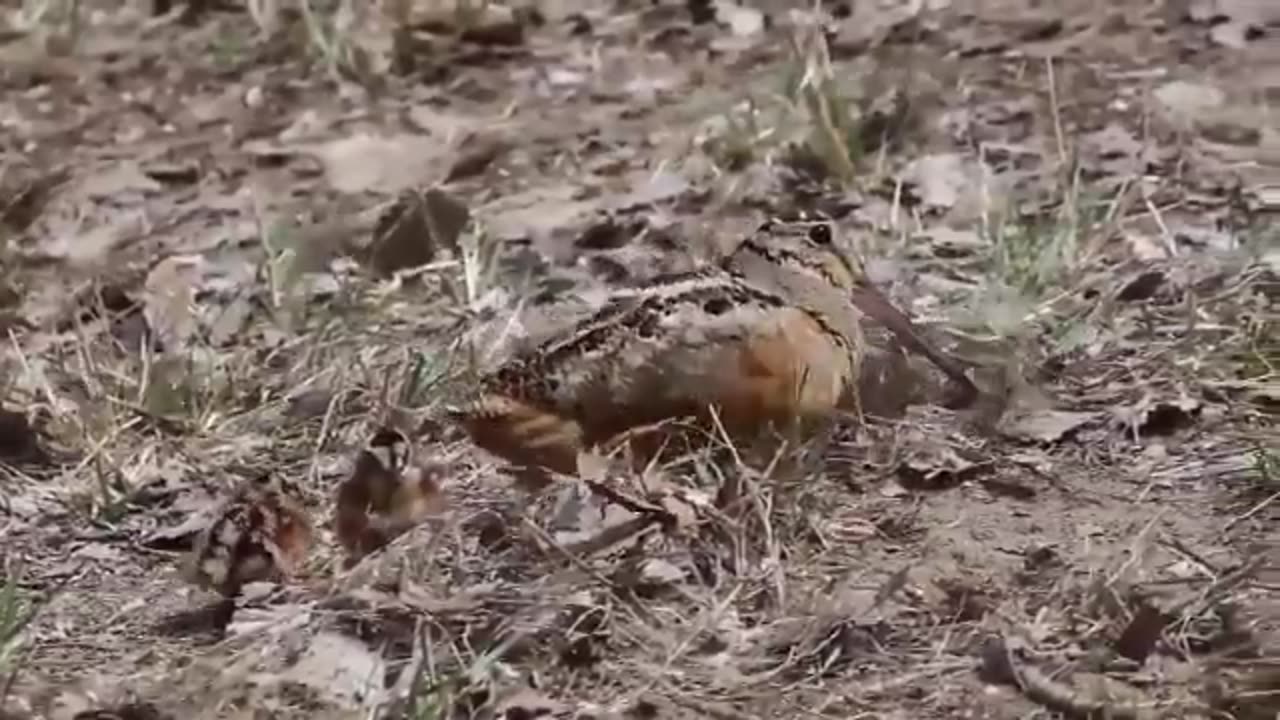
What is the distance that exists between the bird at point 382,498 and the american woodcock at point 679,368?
9cm

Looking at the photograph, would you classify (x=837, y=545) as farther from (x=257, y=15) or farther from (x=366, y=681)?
(x=257, y=15)

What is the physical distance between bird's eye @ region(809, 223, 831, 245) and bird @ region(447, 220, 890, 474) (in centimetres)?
9

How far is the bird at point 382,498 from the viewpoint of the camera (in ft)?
5.92

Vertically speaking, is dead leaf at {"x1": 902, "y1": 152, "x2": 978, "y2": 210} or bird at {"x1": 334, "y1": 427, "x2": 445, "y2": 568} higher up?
bird at {"x1": 334, "y1": 427, "x2": 445, "y2": 568}

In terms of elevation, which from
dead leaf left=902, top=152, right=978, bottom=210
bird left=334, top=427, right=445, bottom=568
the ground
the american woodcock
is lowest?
dead leaf left=902, top=152, right=978, bottom=210

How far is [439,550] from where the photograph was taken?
1.81m

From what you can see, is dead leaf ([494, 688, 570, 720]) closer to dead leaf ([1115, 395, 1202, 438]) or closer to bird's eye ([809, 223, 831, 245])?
bird's eye ([809, 223, 831, 245])

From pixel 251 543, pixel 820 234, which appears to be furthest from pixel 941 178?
pixel 251 543

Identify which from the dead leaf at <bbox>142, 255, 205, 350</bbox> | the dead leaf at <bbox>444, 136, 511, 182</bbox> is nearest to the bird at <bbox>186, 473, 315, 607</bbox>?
the dead leaf at <bbox>142, 255, 205, 350</bbox>

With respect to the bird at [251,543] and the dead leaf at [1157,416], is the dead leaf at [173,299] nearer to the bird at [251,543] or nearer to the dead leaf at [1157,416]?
the bird at [251,543]

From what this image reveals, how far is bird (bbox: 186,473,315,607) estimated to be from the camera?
1.77 meters

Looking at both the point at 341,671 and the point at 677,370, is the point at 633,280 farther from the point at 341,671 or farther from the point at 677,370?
the point at 341,671

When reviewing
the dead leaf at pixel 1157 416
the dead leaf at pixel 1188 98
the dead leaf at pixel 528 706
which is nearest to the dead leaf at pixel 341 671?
the dead leaf at pixel 528 706

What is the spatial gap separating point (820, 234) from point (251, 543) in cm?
68
